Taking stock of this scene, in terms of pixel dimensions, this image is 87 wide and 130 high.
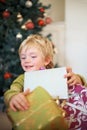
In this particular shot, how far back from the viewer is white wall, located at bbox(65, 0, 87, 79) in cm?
251

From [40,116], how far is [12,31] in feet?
5.31

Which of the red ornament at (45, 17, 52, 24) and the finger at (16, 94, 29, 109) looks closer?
the finger at (16, 94, 29, 109)

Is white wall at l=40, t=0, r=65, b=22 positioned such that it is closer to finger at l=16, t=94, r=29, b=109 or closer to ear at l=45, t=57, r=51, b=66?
ear at l=45, t=57, r=51, b=66

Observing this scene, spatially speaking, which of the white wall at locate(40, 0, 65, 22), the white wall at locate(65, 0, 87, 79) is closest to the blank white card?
the white wall at locate(65, 0, 87, 79)

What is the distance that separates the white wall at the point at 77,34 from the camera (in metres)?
2.51

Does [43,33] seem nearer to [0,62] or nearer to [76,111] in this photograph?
[0,62]

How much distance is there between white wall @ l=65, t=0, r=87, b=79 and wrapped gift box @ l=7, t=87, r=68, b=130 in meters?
1.82

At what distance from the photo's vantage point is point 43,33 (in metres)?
2.58

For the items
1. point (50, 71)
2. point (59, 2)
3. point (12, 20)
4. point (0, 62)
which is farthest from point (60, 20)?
point (50, 71)

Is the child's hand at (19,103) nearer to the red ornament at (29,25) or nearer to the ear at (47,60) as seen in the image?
the ear at (47,60)

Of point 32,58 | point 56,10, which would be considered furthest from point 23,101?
point 56,10

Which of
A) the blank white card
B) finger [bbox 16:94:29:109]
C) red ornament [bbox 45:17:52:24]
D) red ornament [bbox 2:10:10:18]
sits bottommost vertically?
finger [bbox 16:94:29:109]

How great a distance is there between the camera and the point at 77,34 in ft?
8.29

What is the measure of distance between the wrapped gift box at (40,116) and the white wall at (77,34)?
182 cm
